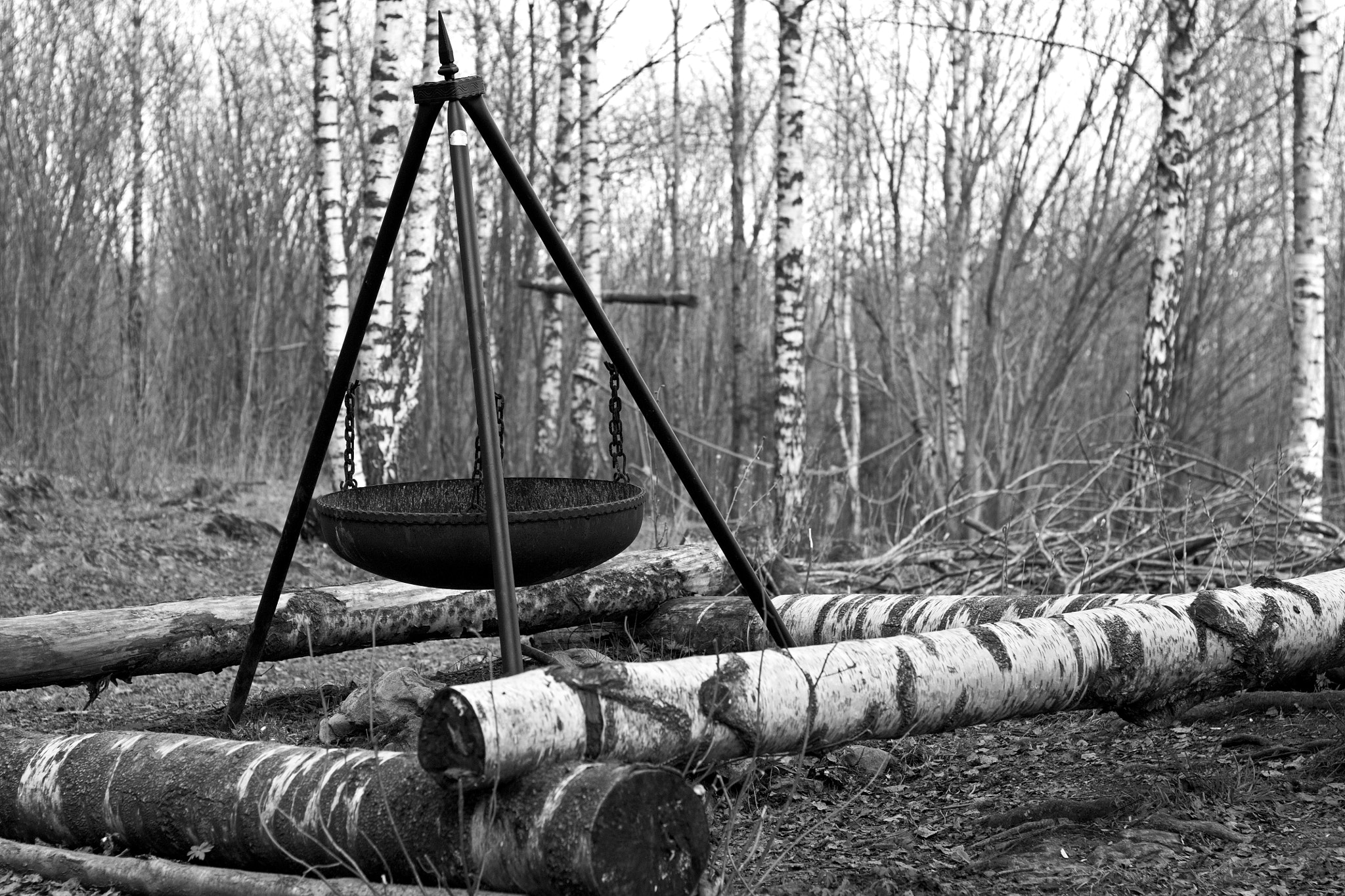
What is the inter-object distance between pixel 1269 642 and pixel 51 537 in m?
7.09

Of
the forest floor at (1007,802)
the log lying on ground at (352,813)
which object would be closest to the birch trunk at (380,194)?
the forest floor at (1007,802)

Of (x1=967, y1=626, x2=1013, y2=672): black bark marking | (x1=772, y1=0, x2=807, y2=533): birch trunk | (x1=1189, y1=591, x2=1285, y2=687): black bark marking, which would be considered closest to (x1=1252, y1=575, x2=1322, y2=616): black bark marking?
(x1=1189, y1=591, x2=1285, y2=687): black bark marking

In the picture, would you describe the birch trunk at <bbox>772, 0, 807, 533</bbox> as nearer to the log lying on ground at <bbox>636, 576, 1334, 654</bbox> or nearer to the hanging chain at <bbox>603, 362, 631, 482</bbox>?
the log lying on ground at <bbox>636, 576, 1334, 654</bbox>

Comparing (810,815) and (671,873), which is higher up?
(671,873)

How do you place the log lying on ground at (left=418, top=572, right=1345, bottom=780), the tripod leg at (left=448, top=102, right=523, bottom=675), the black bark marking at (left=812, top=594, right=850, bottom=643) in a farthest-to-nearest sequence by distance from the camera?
the black bark marking at (left=812, top=594, right=850, bottom=643)
the tripod leg at (left=448, top=102, right=523, bottom=675)
the log lying on ground at (left=418, top=572, right=1345, bottom=780)

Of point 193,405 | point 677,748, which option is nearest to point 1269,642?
point 677,748

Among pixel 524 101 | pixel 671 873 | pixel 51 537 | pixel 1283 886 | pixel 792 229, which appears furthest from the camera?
pixel 524 101

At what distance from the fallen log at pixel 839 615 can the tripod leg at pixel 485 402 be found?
112 cm

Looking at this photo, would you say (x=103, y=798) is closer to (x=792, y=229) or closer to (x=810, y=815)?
(x=810, y=815)

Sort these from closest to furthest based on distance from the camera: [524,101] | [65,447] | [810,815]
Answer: [810,815]
[65,447]
[524,101]

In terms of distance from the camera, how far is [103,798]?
275 cm

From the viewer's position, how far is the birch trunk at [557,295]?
11.2 meters

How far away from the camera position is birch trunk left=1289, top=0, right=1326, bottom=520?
783cm

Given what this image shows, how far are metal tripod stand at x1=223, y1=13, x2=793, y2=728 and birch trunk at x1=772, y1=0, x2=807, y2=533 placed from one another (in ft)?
18.5
